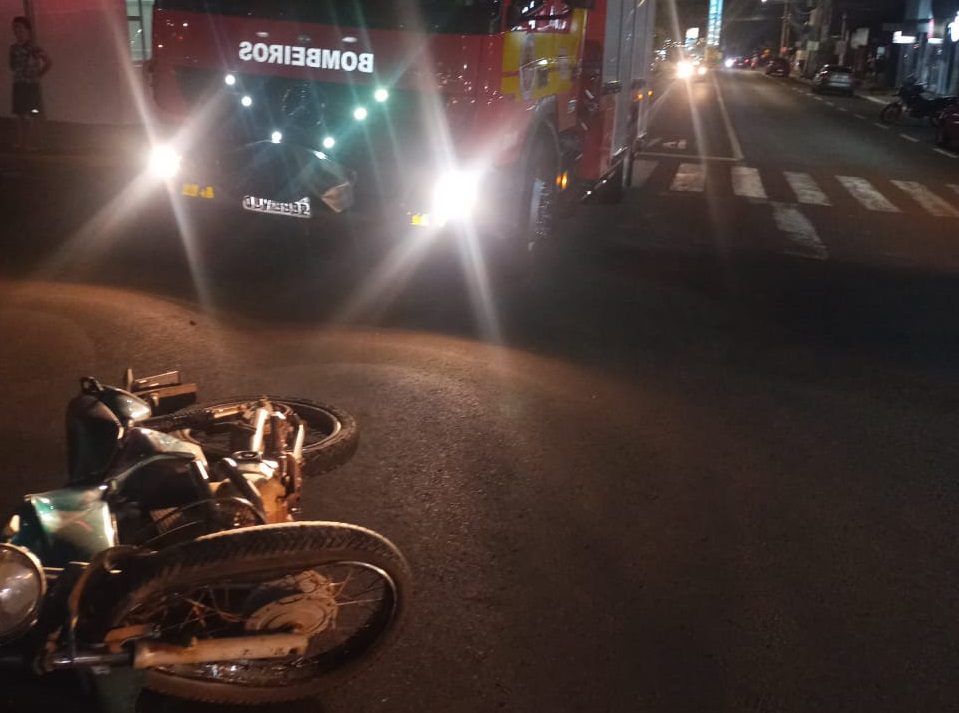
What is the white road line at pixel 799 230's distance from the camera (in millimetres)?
11445

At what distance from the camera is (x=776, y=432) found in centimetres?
592

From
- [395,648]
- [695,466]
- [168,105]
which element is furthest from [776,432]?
[168,105]

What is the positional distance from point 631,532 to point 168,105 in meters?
5.43

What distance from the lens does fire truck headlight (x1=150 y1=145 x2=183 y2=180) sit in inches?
321

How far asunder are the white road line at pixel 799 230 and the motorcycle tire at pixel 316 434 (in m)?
7.81

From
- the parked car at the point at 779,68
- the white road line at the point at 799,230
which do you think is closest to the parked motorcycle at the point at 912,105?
the white road line at the point at 799,230

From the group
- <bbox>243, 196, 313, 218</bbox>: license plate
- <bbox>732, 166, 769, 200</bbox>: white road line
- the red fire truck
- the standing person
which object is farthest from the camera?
<bbox>732, 166, 769, 200</bbox>: white road line

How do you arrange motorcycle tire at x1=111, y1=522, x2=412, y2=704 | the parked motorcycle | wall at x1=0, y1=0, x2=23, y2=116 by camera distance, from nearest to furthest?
motorcycle tire at x1=111, y1=522, x2=412, y2=704, wall at x1=0, y1=0, x2=23, y2=116, the parked motorcycle

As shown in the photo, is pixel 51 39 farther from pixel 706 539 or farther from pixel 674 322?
pixel 706 539

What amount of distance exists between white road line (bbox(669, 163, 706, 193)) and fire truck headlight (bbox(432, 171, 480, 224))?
8883mm

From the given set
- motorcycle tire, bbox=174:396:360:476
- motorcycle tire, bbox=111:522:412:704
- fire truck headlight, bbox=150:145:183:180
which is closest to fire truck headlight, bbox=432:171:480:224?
fire truck headlight, bbox=150:145:183:180

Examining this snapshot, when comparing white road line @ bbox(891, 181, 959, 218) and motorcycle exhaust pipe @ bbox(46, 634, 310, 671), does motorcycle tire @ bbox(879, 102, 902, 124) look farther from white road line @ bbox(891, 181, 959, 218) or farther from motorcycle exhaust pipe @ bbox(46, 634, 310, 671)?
motorcycle exhaust pipe @ bbox(46, 634, 310, 671)

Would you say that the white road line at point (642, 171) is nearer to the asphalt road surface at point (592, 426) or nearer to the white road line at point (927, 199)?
the white road line at point (927, 199)

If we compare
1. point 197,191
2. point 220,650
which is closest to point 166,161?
point 197,191
